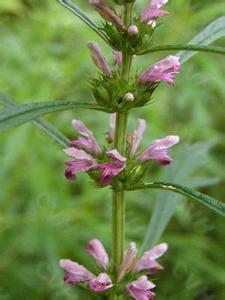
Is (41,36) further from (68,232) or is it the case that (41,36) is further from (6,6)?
(68,232)

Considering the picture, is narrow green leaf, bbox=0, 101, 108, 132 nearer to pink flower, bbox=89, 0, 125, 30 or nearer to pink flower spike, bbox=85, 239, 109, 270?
pink flower, bbox=89, 0, 125, 30

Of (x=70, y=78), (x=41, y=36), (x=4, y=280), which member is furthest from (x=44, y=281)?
(x=41, y=36)

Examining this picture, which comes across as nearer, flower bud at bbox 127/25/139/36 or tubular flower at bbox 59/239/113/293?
flower bud at bbox 127/25/139/36

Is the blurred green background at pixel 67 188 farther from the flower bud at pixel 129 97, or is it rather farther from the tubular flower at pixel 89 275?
the flower bud at pixel 129 97

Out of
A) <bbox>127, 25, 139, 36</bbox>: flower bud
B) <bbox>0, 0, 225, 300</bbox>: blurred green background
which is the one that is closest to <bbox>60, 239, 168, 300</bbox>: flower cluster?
<bbox>127, 25, 139, 36</bbox>: flower bud

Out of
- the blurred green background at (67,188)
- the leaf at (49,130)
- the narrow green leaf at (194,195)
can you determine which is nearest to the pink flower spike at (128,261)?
the narrow green leaf at (194,195)

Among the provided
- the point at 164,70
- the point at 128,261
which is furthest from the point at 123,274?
the point at 164,70
